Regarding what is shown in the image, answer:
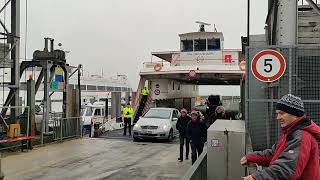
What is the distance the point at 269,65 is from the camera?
679cm

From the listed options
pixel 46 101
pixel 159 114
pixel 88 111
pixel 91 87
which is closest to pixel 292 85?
pixel 46 101

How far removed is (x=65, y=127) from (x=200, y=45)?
15.6 metres

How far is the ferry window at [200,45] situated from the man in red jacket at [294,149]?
27.5 metres

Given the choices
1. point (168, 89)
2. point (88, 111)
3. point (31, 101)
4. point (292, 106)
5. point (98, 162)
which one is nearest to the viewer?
point (292, 106)

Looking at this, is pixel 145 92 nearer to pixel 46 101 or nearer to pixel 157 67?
pixel 157 67

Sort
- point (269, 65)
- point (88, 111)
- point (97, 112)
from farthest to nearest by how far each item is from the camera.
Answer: point (97, 112) < point (88, 111) < point (269, 65)

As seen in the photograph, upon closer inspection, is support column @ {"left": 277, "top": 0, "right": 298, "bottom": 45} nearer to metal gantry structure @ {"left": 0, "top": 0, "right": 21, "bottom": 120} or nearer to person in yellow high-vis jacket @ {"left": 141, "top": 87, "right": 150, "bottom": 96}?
metal gantry structure @ {"left": 0, "top": 0, "right": 21, "bottom": 120}

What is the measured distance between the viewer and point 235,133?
7.22m

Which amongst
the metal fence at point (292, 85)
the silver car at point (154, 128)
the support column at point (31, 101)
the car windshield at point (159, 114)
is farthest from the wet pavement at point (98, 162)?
the metal fence at point (292, 85)

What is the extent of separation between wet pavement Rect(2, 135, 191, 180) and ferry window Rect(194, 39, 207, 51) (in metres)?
14.9

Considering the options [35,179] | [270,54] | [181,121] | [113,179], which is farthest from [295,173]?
[181,121]

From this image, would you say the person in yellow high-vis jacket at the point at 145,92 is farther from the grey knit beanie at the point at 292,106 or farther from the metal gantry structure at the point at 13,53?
the grey knit beanie at the point at 292,106

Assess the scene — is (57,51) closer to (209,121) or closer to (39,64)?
(39,64)

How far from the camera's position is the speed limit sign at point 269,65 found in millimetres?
6738
